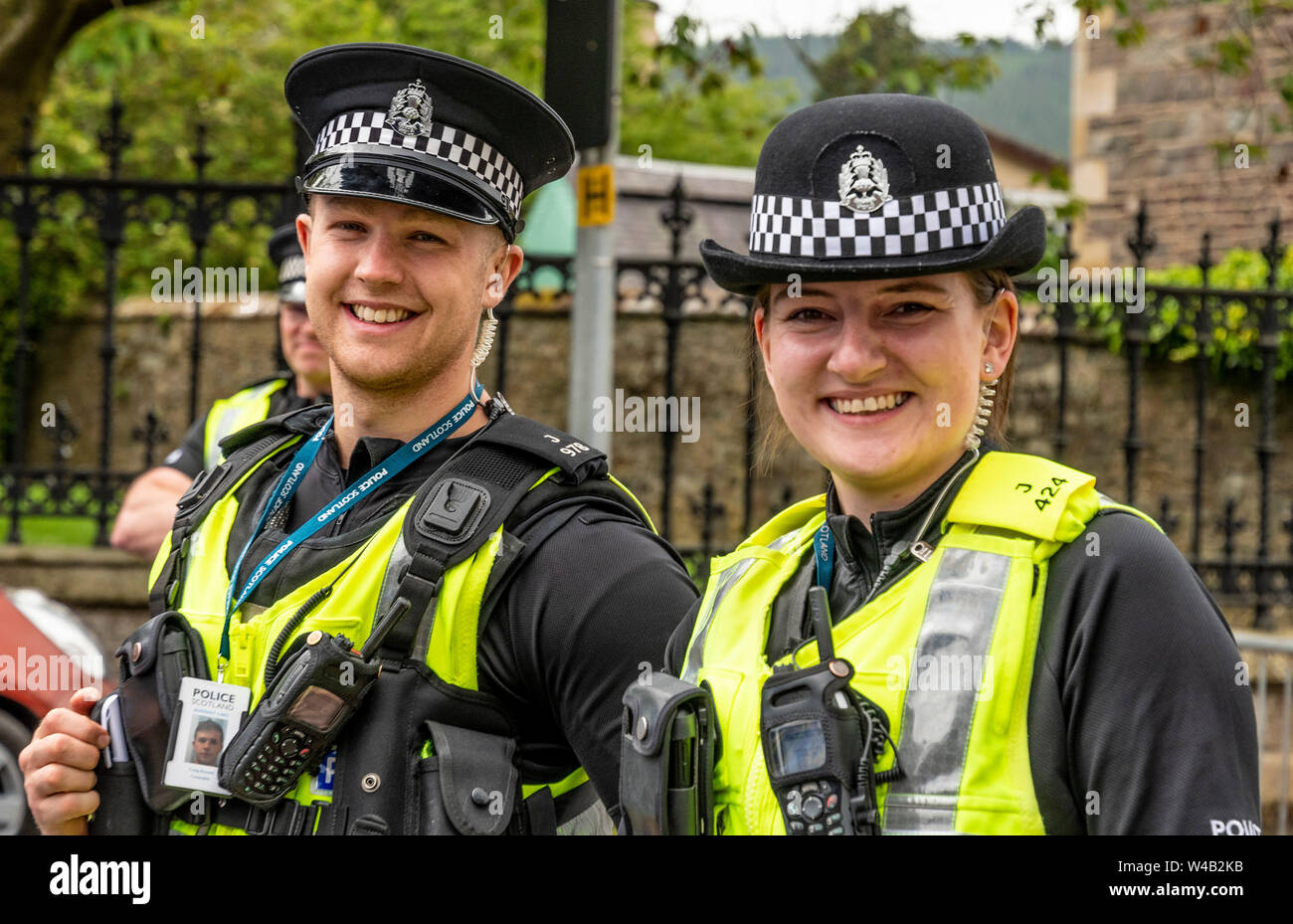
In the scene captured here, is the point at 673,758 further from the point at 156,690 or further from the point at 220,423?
the point at 220,423

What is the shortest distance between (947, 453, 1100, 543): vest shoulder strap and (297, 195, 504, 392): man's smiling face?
102 cm

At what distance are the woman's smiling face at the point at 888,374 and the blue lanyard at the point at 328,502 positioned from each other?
0.76m

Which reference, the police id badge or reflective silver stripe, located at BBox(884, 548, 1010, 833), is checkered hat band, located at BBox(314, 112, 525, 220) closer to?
the police id badge

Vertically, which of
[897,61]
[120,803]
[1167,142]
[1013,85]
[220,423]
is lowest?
[120,803]

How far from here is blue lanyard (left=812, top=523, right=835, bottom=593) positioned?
210 cm

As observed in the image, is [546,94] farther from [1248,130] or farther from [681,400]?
[1248,130]

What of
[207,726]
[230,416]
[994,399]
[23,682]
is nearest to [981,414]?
[994,399]

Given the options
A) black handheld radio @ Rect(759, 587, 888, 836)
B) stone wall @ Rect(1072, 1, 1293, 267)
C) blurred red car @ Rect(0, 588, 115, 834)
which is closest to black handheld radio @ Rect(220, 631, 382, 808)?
black handheld radio @ Rect(759, 587, 888, 836)

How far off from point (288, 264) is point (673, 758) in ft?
11.5

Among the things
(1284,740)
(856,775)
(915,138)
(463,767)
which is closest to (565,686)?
(463,767)

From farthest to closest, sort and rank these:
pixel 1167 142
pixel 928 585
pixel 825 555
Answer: pixel 1167 142
pixel 825 555
pixel 928 585

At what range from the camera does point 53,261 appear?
14445mm

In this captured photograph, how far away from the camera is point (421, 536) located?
223cm

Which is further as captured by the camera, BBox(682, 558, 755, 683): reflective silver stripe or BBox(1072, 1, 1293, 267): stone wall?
BBox(1072, 1, 1293, 267): stone wall
